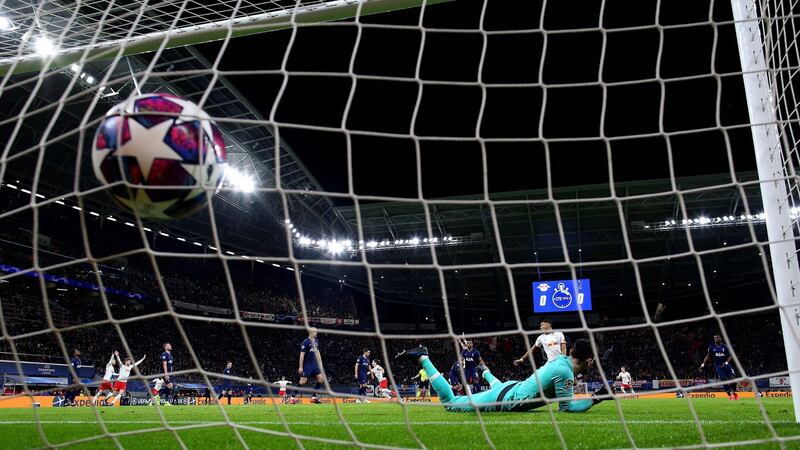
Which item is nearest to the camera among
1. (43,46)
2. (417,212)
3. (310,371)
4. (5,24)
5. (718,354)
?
(43,46)

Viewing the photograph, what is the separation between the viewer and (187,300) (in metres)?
27.3

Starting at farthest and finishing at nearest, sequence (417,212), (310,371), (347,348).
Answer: (347,348)
(417,212)
(310,371)

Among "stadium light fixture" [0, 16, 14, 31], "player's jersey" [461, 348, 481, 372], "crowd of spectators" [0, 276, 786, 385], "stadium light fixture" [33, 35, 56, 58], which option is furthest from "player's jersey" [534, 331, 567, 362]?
"crowd of spectators" [0, 276, 786, 385]

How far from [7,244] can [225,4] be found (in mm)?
21024

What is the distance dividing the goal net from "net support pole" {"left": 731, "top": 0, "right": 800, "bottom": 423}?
0.05 ft

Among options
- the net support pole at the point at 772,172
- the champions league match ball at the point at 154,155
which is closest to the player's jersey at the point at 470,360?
the net support pole at the point at 772,172

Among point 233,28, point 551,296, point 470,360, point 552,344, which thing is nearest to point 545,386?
point 552,344

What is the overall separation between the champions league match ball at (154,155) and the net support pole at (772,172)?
3.18 metres

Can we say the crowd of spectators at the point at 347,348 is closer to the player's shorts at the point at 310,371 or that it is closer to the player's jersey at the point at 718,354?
the player's jersey at the point at 718,354

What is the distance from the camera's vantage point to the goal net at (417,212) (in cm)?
758

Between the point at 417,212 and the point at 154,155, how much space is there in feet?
80.0

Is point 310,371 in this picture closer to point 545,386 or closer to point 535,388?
point 545,386

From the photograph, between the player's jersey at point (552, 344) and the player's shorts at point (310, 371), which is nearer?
the player's jersey at point (552, 344)

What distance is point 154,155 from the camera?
2678 mm
